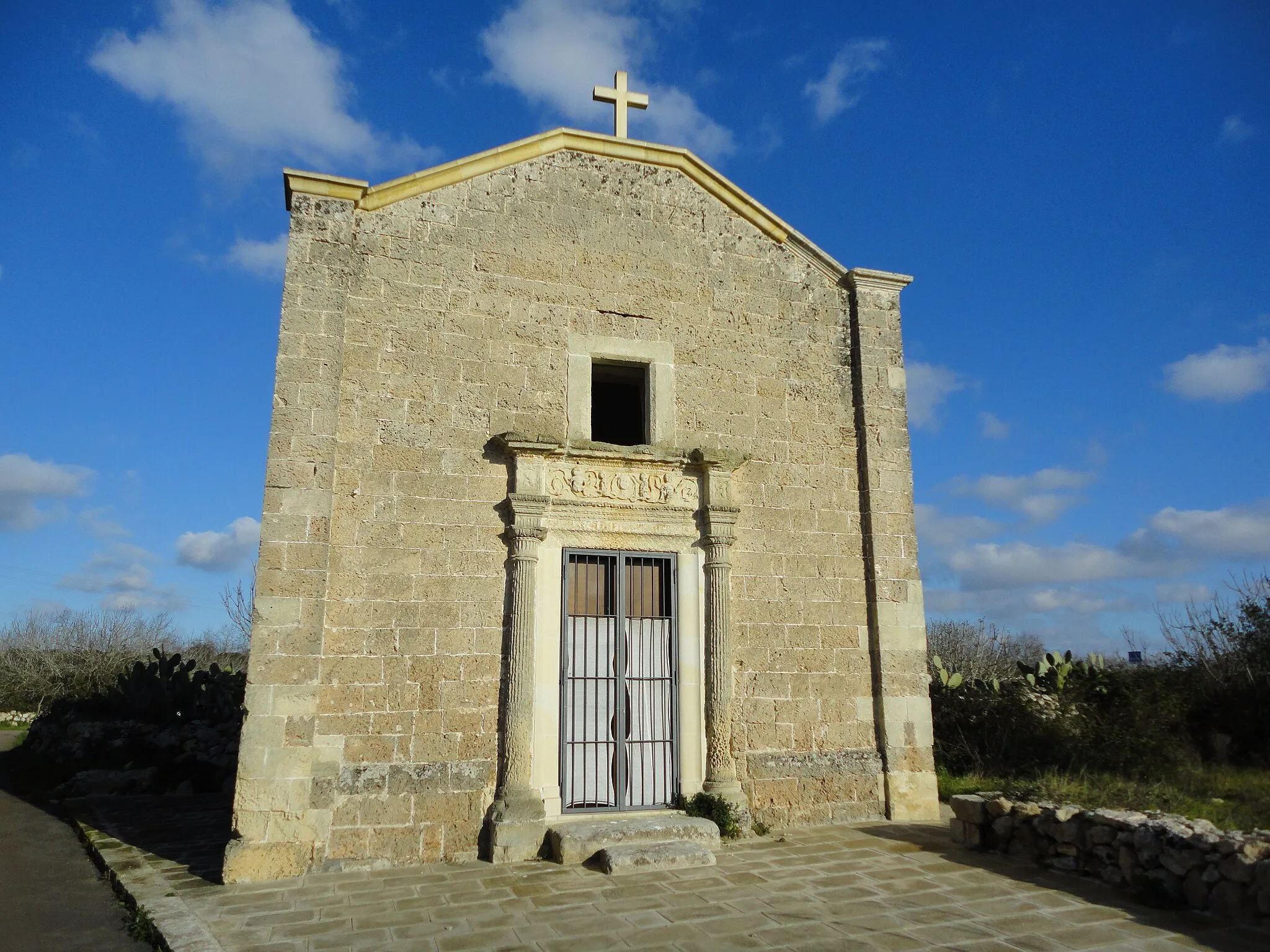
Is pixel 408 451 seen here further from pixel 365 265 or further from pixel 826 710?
pixel 826 710

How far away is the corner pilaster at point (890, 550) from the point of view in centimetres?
759

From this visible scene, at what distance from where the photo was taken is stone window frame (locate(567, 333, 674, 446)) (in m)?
7.40

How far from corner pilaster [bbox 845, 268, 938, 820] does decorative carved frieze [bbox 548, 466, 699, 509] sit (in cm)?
192

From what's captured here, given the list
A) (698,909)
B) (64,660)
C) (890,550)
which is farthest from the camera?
(64,660)

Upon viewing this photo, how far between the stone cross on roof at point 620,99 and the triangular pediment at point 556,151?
1.35 ft

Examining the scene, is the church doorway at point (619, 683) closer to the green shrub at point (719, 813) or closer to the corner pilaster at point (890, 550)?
the green shrub at point (719, 813)

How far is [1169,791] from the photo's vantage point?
23.0 ft

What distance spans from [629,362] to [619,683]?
295 centimetres

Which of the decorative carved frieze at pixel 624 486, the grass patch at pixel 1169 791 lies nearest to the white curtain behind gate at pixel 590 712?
the decorative carved frieze at pixel 624 486

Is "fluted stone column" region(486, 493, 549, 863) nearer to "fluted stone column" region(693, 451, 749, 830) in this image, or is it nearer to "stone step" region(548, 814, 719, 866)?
"stone step" region(548, 814, 719, 866)

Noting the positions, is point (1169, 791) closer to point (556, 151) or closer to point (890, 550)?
point (890, 550)

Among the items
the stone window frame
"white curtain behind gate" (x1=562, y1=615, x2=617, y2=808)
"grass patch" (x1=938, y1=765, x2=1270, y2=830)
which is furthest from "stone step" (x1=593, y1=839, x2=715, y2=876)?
the stone window frame

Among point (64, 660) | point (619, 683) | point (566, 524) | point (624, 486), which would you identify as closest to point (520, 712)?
point (619, 683)

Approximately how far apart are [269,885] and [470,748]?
5.36 feet
